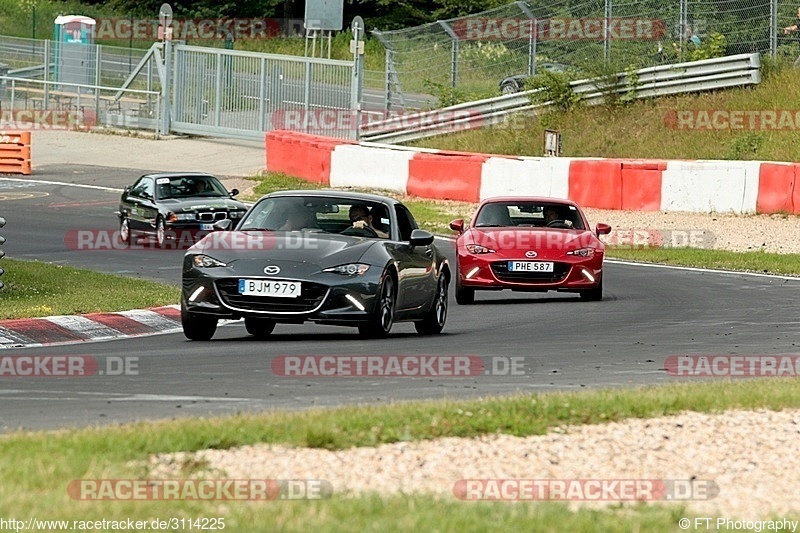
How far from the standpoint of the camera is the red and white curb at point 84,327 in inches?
550

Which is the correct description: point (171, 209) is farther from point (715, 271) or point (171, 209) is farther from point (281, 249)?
point (281, 249)

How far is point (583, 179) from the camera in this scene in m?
29.5

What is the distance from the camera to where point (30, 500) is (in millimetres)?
6309

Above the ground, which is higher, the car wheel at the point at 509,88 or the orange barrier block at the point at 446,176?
the car wheel at the point at 509,88

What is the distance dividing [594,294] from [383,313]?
17.8 ft

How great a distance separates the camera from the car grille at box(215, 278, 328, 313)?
13.2 m

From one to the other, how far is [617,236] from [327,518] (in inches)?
839

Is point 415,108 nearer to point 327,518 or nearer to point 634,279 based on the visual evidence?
point 634,279

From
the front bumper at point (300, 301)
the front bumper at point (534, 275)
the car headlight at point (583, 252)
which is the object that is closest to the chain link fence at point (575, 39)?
the car headlight at point (583, 252)

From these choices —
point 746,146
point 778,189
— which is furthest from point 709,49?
point 778,189

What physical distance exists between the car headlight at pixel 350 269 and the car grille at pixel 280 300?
0.75 feet
